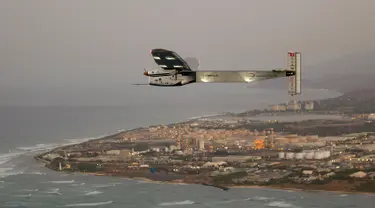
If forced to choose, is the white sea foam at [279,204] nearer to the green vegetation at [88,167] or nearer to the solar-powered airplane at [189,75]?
the green vegetation at [88,167]

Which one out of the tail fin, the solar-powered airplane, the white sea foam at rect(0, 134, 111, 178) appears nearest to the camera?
the solar-powered airplane

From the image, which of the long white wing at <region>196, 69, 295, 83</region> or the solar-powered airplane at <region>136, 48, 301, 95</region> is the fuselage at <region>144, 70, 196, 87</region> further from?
the long white wing at <region>196, 69, 295, 83</region>

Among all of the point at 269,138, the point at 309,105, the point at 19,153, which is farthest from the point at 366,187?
the point at 19,153

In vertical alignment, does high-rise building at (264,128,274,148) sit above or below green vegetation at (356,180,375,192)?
above

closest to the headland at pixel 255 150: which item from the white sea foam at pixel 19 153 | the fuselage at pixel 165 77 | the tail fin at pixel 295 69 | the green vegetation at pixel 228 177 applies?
the green vegetation at pixel 228 177

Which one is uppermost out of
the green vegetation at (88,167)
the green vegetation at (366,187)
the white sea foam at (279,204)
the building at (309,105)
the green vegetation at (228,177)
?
the building at (309,105)

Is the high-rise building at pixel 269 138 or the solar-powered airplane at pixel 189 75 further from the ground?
the solar-powered airplane at pixel 189 75

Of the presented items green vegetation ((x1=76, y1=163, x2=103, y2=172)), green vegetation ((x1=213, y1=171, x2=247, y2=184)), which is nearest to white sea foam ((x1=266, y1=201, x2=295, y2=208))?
green vegetation ((x1=213, y1=171, x2=247, y2=184))

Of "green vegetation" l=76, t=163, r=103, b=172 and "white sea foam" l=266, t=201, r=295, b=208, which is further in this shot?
"green vegetation" l=76, t=163, r=103, b=172

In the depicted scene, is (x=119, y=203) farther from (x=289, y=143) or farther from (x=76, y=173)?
(x=289, y=143)

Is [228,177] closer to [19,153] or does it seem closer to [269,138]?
[269,138]
